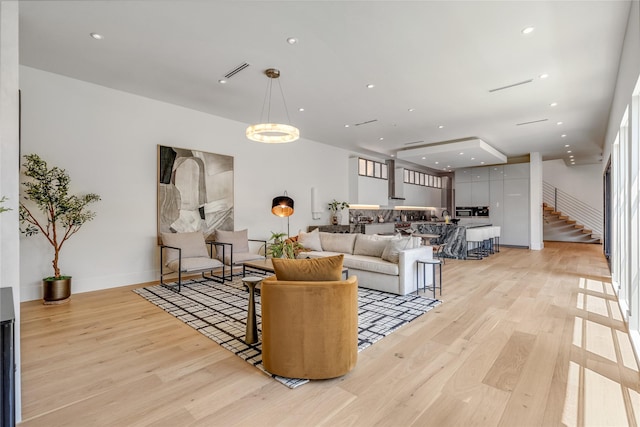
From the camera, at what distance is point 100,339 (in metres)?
2.98

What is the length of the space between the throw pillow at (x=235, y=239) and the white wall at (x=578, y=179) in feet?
43.3

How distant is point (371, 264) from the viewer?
473 cm

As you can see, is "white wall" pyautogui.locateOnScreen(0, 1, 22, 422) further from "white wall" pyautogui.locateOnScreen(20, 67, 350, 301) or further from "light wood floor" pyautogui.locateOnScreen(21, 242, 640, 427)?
"white wall" pyautogui.locateOnScreen(20, 67, 350, 301)

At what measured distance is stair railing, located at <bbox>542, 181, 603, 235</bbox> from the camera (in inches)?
467

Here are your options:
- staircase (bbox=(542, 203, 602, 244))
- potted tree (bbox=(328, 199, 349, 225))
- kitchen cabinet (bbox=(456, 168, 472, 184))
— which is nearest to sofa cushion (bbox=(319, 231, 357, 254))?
potted tree (bbox=(328, 199, 349, 225))

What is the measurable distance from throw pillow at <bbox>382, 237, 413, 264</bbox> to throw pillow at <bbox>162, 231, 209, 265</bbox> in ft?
10.1

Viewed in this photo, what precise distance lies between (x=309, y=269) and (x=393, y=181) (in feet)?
28.5

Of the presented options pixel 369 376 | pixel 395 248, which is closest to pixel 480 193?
pixel 395 248

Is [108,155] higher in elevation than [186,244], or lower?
higher

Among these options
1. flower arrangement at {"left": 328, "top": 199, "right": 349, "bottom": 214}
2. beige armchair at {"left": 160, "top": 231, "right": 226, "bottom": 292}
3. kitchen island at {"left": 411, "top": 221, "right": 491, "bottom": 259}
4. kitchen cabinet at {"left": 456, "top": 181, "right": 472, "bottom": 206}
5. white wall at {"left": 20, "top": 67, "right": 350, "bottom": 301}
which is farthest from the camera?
kitchen cabinet at {"left": 456, "top": 181, "right": 472, "bottom": 206}

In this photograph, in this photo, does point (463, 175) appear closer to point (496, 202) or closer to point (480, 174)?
point (480, 174)

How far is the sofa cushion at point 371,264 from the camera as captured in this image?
14.8ft

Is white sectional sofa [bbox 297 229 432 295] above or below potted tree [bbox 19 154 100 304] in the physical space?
below

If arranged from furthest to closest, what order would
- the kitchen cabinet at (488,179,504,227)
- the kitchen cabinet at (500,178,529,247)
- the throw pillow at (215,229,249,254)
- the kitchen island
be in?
1. the kitchen cabinet at (488,179,504,227)
2. the kitchen cabinet at (500,178,529,247)
3. the kitchen island
4. the throw pillow at (215,229,249,254)
